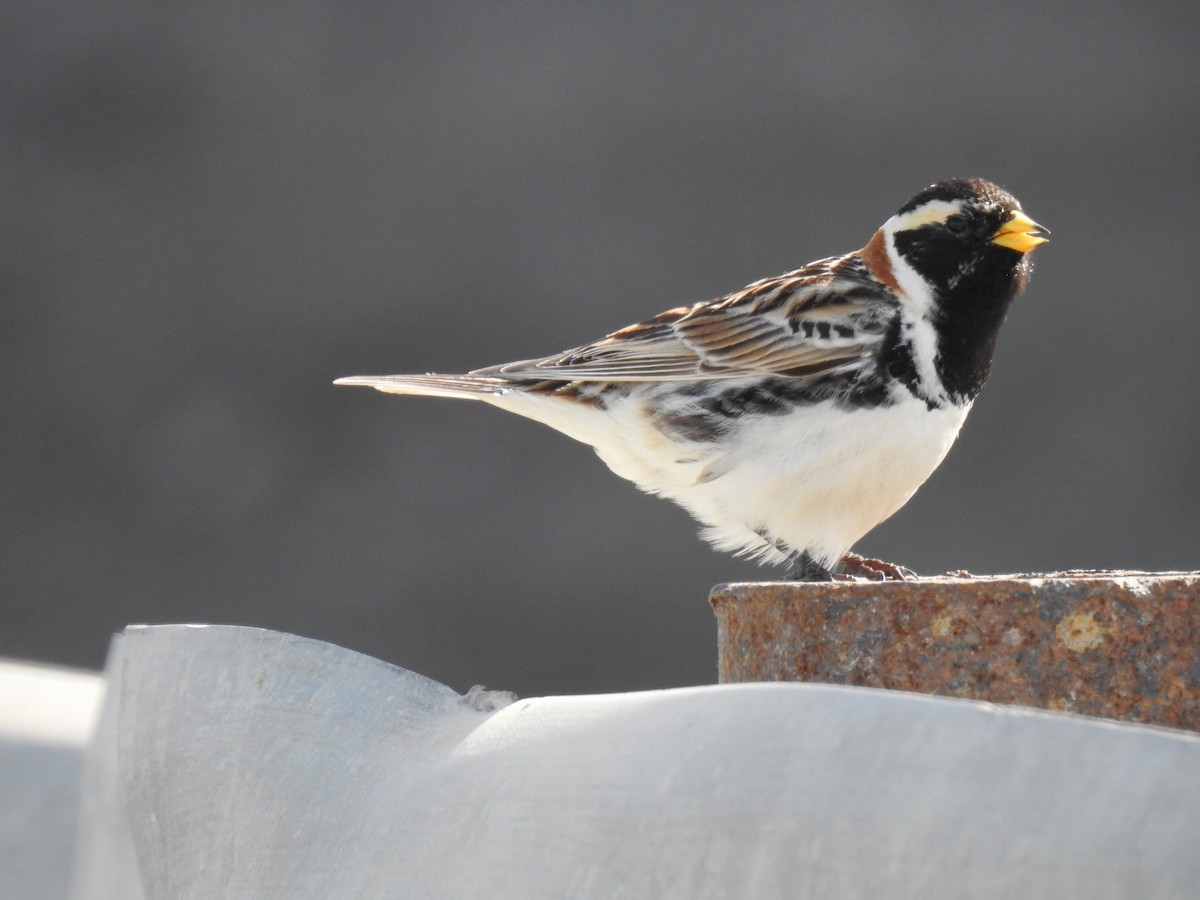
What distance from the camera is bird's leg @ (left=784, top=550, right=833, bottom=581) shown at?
172cm

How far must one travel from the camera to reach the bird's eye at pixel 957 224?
1783 mm

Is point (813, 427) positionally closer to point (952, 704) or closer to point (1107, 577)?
point (1107, 577)

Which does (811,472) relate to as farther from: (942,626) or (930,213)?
(942,626)

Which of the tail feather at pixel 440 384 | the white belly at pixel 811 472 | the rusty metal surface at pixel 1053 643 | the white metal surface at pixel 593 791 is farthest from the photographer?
the tail feather at pixel 440 384

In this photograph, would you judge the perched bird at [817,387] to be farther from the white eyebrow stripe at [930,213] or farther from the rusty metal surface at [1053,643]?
the rusty metal surface at [1053,643]

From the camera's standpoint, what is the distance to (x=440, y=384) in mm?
2014

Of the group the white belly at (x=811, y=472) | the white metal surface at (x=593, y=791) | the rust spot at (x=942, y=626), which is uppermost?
the white belly at (x=811, y=472)

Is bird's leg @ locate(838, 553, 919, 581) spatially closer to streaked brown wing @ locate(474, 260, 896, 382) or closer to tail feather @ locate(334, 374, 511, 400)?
streaked brown wing @ locate(474, 260, 896, 382)

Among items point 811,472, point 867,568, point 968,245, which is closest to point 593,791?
point 811,472

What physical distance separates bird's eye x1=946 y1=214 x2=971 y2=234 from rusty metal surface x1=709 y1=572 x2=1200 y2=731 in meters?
0.86

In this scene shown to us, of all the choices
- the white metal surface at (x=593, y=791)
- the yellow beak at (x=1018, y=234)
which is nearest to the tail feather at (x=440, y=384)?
the yellow beak at (x=1018, y=234)

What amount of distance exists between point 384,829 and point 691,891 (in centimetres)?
25

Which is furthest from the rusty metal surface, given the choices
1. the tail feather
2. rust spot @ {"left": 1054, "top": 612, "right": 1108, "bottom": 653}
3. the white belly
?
the tail feather

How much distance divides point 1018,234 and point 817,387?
0.34 metres
